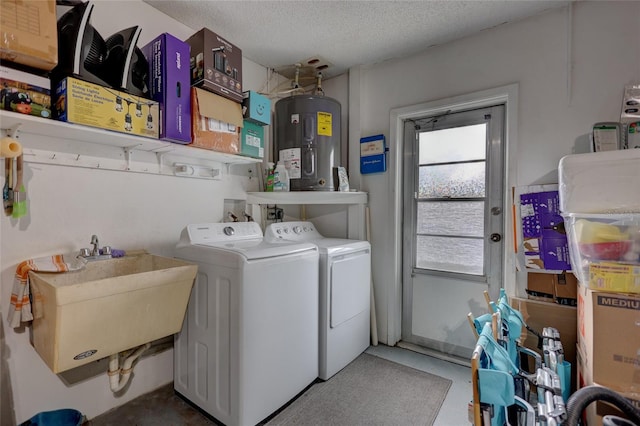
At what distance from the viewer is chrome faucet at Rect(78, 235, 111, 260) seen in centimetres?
157

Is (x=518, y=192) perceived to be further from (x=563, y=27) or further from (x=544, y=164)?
(x=563, y=27)

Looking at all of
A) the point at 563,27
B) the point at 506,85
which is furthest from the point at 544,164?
the point at 563,27

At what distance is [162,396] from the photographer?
6.30ft

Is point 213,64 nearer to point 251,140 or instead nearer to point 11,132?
point 251,140

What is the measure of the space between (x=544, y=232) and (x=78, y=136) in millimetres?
2712

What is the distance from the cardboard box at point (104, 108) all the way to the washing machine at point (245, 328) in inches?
26.7

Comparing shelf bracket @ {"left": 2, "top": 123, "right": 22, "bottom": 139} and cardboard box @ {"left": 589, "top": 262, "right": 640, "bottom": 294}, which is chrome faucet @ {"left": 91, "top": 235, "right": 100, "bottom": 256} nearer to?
shelf bracket @ {"left": 2, "top": 123, "right": 22, "bottom": 139}

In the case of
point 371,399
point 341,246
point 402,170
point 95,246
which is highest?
point 402,170

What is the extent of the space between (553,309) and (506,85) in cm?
154

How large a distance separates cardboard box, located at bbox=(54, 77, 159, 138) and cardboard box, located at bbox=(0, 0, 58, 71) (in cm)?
12

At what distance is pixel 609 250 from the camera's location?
46.9 inches

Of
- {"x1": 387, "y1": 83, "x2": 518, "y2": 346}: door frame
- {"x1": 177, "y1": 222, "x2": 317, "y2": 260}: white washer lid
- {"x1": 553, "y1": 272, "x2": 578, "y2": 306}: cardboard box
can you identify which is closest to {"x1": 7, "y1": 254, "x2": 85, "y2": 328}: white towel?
{"x1": 177, "y1": 222, "x2": 317, "y2": 260}: white washer lid

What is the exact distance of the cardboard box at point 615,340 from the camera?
110cm

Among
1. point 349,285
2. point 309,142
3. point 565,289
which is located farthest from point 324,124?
point 565,289
